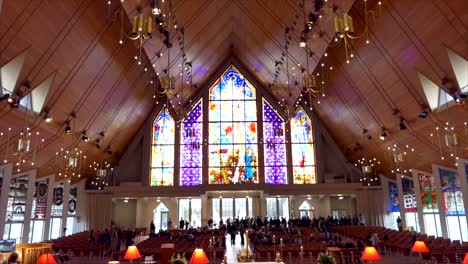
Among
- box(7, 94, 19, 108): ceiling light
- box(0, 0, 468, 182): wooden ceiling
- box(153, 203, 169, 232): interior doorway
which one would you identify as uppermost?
box(0, 0, 468, 182): wooden ceiling

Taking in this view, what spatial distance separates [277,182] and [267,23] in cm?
1338

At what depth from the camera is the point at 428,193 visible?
75.6ft

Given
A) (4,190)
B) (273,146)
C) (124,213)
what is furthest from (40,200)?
(273,146)

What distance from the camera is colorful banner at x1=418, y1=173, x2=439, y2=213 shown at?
2244 centimetres

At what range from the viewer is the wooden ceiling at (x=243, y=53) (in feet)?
43.3

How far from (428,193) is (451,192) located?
2.44 m

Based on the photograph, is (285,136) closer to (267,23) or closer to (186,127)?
(186,127)

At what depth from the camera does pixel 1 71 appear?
13953 millimetres

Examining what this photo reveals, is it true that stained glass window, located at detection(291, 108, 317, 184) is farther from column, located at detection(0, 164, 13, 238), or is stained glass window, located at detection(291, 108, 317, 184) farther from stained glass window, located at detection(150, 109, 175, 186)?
column, located at detection(0, 164, 13, 238)

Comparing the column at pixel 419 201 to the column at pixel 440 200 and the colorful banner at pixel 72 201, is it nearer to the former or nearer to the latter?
the column at pixel 440 200

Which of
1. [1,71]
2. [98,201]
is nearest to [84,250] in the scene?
[1,71]

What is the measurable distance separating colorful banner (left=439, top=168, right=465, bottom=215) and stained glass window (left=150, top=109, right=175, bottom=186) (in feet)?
63.6

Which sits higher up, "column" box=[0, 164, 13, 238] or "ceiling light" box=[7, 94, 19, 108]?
"ceiling light" box=[7, 94, 19, 108]

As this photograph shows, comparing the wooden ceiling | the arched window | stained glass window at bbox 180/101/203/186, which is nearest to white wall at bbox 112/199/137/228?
the arched window
